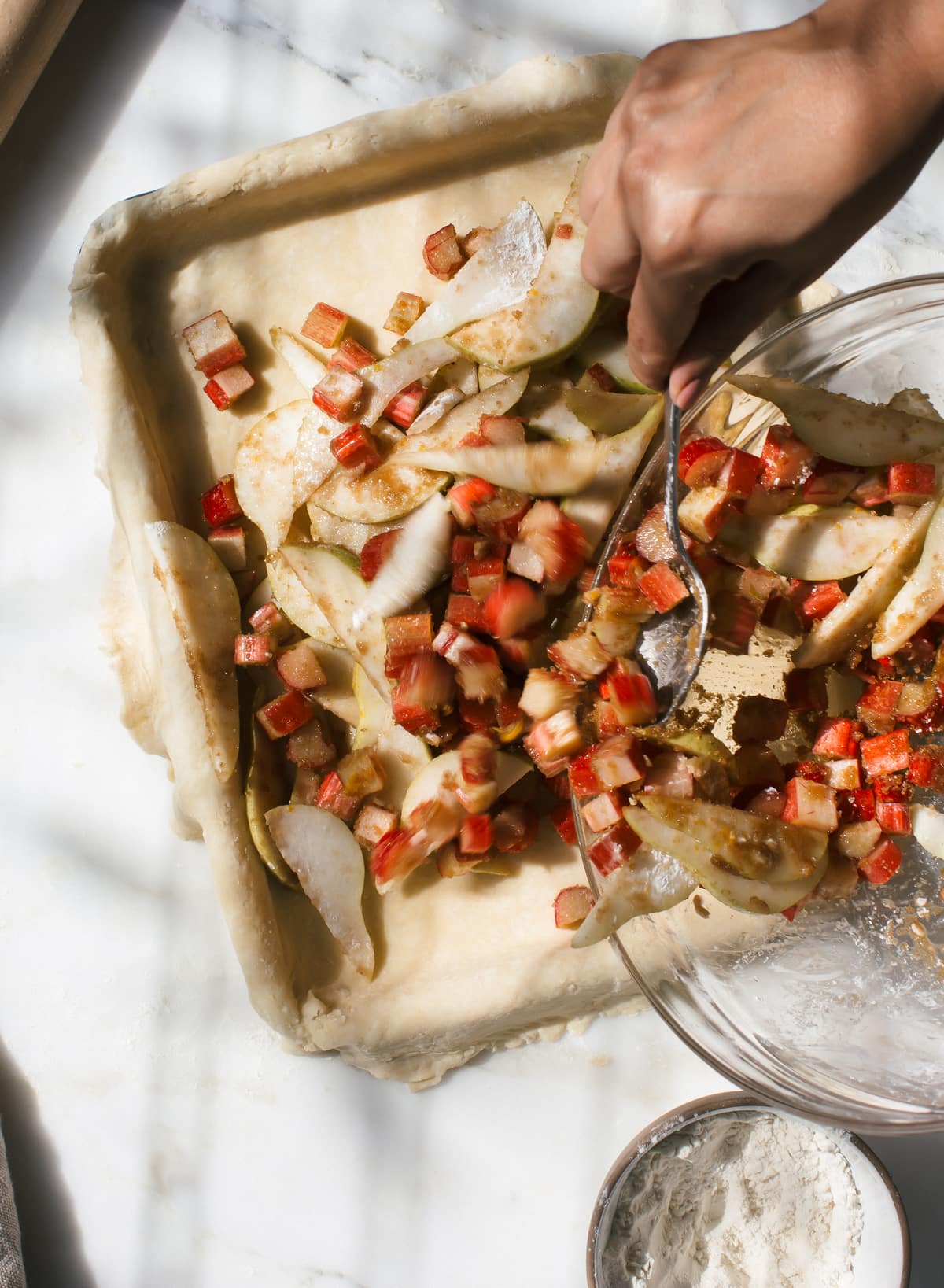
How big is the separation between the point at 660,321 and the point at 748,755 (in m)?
0.90

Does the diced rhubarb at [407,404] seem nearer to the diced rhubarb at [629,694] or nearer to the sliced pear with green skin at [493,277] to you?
the sliced pear with green skin at [493,277]

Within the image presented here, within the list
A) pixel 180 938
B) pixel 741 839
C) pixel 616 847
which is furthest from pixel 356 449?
pixel 180 938

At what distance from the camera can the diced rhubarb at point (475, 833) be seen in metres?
1.90

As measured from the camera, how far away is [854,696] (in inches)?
75.0

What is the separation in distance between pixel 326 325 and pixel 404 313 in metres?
0.16

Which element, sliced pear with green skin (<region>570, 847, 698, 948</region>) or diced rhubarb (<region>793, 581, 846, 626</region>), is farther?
diced rhubarb (<region>793, 581, 846, 626</region>)

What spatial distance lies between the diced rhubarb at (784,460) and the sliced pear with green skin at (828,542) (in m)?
0.08

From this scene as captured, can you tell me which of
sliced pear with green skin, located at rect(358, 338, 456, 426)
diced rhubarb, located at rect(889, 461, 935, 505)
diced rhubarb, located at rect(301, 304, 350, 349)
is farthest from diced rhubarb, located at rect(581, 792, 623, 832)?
diced rhubarb, located at rect(301, 304, 350, 349)

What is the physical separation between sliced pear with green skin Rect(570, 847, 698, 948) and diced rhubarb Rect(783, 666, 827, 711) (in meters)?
0.40

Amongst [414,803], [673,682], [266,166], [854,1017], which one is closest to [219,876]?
[414,803]

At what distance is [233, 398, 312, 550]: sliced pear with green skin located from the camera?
2025 mm

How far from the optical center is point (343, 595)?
193 cm

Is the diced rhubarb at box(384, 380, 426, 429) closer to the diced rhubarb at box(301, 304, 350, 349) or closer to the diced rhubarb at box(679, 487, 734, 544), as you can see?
the diced rhubarb at box(301, 304, 350, 349)

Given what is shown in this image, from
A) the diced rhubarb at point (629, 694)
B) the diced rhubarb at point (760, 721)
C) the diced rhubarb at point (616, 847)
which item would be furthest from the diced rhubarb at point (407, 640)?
the diced rhubarb at point (760, 721)
